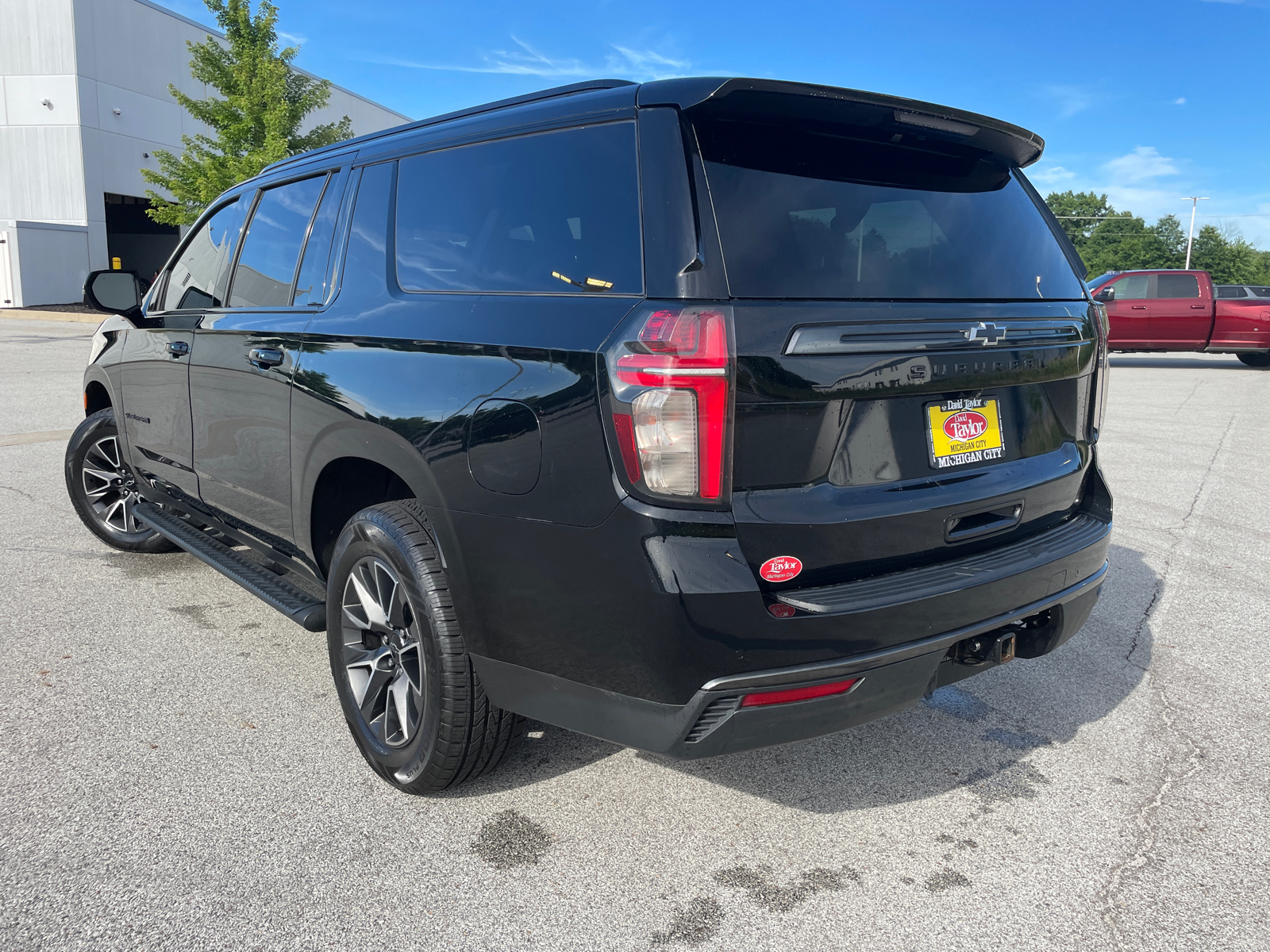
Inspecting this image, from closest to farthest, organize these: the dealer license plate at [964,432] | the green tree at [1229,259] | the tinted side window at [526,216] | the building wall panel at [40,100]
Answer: the tinted side window at [526,216] → the dealer license plate at [964,432] → the building wall panel at [40,100] → the green tree at [1229,259]

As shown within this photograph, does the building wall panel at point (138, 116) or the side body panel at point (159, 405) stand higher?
the building wall panel at point (138, 116)

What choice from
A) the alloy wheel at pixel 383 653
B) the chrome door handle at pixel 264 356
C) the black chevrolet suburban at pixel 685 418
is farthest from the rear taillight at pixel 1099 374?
the chrome door handle at pixel 264 356

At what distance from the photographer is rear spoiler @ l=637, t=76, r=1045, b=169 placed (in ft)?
7.24

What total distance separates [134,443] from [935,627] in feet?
13.5

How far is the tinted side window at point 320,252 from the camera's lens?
3232 millimetres

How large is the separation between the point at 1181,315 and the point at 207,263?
20.0 meters

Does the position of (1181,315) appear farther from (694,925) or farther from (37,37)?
(37,37)

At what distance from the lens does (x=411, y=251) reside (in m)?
2.91

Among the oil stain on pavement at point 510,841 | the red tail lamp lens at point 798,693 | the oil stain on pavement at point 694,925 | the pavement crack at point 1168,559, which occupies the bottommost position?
the oil stain on pavement at point 694,925

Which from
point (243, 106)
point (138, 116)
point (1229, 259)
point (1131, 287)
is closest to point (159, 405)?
point (1131, 287)

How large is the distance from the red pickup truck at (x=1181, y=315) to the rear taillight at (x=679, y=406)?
1948cm

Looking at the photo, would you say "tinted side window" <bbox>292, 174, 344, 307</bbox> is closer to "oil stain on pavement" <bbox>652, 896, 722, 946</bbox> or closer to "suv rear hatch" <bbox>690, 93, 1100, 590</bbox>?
"suv rear hatch" <bbox>690, 93, 1100, 590</bbox>

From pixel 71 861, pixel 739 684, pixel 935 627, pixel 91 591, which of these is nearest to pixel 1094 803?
pixel 935 627

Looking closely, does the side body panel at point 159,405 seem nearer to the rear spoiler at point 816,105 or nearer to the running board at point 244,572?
the running board at point 244,572
